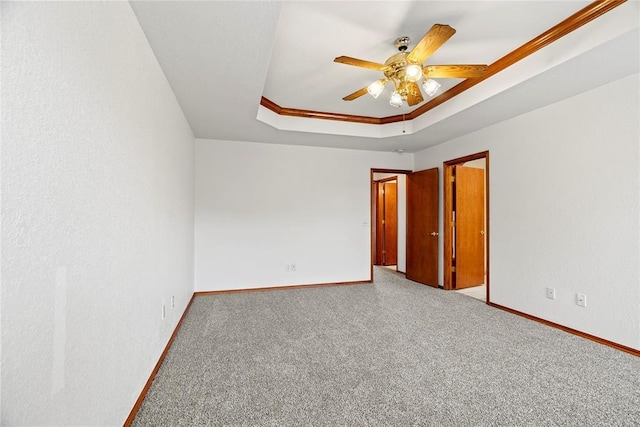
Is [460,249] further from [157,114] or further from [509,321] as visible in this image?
[157,114]

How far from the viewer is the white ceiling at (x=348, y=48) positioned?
1.71m

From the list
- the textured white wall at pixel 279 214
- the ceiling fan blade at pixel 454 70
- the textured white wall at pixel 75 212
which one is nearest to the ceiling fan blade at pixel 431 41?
the ceiling fan blade at pixel 454 70

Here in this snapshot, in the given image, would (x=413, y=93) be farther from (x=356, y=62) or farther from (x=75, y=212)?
(x=75, y=212)

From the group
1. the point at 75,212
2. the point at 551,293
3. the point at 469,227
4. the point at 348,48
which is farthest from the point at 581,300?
the point at 75,212

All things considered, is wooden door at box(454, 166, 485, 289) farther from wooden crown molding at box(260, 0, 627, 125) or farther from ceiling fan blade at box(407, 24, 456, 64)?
ceiling fan blade at box(407, 24, 456, 64)

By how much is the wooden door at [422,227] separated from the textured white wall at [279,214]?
723mm

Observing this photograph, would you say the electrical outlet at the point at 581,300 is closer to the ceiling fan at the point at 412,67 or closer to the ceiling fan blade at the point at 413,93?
the ceiling fan at the point at 412,67

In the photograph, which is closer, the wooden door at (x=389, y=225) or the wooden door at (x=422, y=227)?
the wooden door at (x=422, y=227)

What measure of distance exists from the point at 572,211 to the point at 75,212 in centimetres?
383

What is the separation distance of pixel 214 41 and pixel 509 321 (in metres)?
3.80

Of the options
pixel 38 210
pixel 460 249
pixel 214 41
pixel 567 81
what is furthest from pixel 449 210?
pixel 38 210

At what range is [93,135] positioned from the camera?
112cm

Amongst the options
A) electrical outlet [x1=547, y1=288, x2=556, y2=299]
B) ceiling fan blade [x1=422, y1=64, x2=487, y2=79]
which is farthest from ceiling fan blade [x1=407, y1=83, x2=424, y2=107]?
electrical outlet [x1=547, y1=288, x2=556, y2=299]

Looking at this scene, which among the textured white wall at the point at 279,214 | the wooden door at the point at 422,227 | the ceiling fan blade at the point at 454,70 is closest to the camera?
the ceiling fan blade at the point at 454,70
